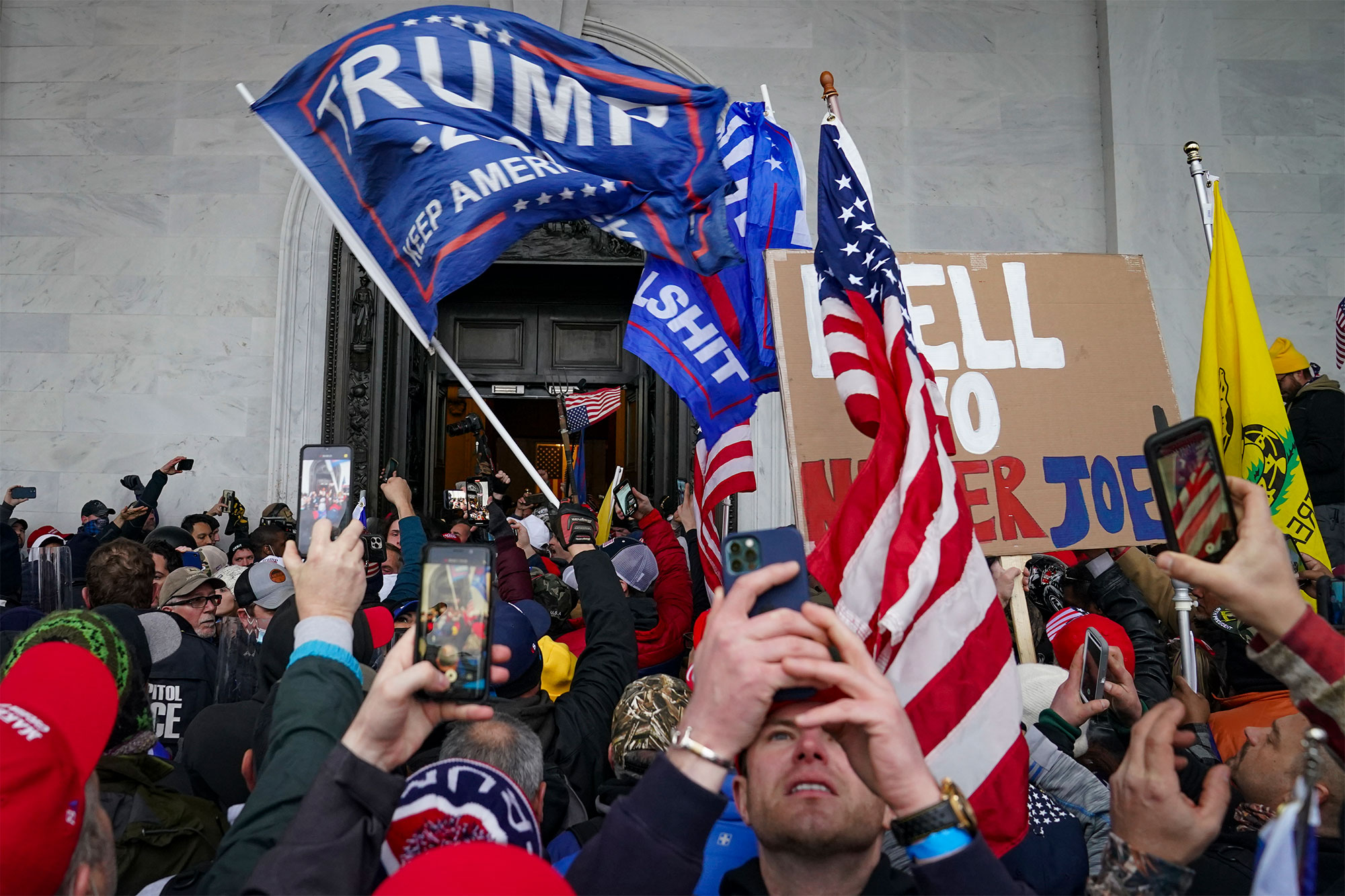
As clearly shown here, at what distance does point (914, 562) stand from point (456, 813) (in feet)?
4.57

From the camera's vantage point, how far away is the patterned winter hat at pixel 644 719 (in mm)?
2768

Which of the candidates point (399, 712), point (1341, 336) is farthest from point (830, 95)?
point (1341, 336)

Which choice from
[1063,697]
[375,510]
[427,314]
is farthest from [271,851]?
[375,510]

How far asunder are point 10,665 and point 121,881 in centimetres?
60

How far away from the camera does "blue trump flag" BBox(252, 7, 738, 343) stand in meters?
4.05

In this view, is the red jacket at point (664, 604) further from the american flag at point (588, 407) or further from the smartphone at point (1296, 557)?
the american flag at point (588, 407)

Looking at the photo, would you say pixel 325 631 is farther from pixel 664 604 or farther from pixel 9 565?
pixel 9 565

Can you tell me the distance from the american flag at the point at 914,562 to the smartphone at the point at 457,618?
1187mm

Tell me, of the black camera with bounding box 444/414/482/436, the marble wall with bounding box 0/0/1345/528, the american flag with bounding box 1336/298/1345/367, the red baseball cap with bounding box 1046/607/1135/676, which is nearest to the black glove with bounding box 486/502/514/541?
the red baseball cap with bounding box 1046/607/1135/676

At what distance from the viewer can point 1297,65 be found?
33.7 ft

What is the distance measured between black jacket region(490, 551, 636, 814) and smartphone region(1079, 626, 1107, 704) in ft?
4.55

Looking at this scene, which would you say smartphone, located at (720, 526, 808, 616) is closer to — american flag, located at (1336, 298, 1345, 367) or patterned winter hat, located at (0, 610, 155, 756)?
patterned winter hat, located at (0, 610, 155, 756)

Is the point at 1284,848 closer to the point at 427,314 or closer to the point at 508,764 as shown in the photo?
the point at 508,764

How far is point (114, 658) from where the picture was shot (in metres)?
2.42
